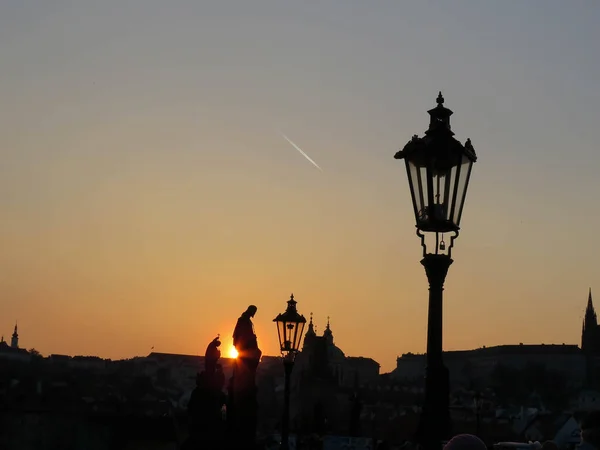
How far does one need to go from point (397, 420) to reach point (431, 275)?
10251 centimetres

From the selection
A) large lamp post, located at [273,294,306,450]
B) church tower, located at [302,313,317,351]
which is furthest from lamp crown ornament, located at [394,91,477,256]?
church tower, located at [302,313,317,351]

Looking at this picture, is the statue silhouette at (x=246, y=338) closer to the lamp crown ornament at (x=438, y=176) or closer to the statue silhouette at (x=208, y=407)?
the statue silhouette at (x=208, y=407)

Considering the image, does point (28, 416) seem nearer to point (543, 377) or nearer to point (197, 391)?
point (197, 391)

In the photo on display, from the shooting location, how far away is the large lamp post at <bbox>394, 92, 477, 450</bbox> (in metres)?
9.44

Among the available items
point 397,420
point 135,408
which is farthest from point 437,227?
point 397,420

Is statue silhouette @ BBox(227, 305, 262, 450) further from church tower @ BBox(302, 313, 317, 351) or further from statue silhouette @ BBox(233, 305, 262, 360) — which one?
church tower @ BBox(302, 313, 317, 351)

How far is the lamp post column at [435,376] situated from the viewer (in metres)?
9.31

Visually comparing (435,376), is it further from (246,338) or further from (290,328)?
(290,328)

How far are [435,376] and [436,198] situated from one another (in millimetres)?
1486

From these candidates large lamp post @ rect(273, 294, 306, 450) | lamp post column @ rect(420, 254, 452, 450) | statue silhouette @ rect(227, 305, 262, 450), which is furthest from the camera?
large lamp post @ rect(273, 294, 306, 450)

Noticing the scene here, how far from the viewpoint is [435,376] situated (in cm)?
944

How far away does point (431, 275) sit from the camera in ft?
31.7

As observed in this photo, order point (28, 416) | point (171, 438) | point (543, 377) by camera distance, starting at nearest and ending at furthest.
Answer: point (171, 438), point (28, 416), point (543, 377)

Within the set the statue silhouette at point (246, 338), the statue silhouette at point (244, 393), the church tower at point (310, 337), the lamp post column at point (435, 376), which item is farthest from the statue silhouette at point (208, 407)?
the church tower at point (310, 337)
